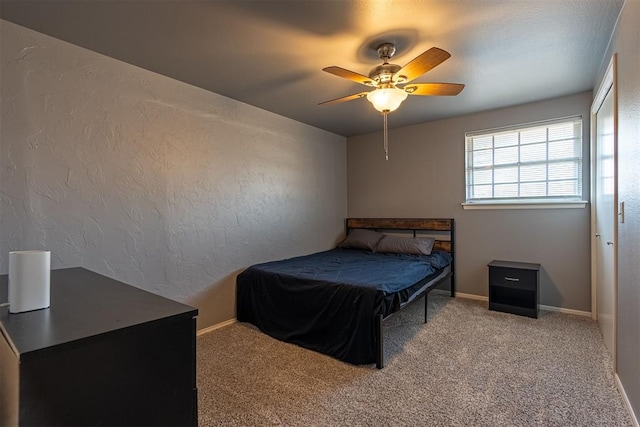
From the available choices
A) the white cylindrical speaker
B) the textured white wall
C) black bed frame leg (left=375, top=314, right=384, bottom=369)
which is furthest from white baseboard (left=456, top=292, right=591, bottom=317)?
the white cylindrical speaker

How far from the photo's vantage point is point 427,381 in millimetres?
2145

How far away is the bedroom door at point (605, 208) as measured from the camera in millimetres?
2205

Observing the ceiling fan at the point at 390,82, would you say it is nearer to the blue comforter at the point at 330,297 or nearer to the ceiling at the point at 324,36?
the ceiling at the point at 324,36

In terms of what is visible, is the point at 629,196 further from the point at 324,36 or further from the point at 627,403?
the point at 324,36

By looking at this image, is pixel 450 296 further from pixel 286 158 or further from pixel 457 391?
pixel 286 158

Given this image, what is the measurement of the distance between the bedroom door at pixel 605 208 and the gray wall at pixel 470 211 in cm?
26

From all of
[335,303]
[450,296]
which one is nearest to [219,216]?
[335,303]

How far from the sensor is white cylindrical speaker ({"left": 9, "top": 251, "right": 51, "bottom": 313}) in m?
1.01

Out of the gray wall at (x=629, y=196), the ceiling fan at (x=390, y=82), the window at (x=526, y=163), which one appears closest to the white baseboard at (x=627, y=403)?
the gray wall at (x=629, y=196)

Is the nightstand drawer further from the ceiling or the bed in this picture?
the ceiling

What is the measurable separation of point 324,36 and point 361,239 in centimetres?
288

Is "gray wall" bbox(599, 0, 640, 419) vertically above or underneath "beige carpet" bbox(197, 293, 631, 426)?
above

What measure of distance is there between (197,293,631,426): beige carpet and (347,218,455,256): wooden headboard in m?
1.27

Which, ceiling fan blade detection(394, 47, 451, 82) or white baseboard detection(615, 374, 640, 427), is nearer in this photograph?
white baseboard detection(615, 374, 640, 427)
